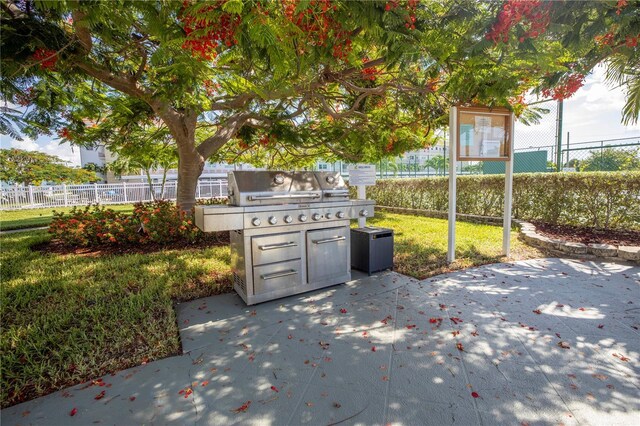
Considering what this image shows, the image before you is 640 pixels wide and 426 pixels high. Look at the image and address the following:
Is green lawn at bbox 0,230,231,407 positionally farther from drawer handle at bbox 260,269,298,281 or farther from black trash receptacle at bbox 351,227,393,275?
black trash receptacle at bbox 351,227,393,275

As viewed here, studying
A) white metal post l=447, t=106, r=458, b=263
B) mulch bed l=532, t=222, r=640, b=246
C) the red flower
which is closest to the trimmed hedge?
mulch bed l=532, t=222, r=640, b=246

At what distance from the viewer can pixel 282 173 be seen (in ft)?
12.4

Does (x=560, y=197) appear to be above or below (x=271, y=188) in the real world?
below

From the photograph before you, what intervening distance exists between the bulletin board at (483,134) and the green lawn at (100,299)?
173 centimetres

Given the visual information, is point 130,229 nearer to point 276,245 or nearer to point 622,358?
point 276,245

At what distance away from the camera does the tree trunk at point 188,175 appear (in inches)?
251

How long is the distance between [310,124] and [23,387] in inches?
279

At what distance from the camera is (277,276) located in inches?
138

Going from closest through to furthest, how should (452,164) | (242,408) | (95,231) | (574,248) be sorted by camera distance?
(242,408) → (452,164) → (574,248) → (95,231)

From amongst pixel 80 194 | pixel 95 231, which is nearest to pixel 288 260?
pixel 95 231

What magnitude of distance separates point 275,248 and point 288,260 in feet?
0.77

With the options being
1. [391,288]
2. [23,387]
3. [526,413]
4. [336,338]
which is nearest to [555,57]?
[391,288]

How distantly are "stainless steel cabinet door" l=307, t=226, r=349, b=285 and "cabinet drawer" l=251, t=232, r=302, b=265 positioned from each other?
0.62 feet

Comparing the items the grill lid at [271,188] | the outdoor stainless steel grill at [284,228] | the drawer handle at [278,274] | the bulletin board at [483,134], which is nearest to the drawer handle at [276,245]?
the outdoor stainless steel grill at [284,228]
